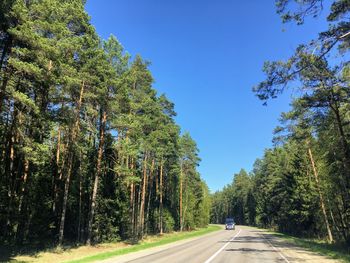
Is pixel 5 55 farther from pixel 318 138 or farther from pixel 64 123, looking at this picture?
pixel 318 138

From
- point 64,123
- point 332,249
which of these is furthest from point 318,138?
point 64,123

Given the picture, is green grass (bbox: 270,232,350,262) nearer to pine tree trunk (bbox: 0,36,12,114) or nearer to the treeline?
the treeline

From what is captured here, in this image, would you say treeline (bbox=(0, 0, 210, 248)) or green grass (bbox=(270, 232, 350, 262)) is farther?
green grass (bbox=(270, 232, 350, 262))

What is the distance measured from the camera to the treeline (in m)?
15.2

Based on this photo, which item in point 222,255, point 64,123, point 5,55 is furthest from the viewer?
point 64,123

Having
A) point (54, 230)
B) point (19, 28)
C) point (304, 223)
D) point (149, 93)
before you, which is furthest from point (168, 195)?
point (19, 28)

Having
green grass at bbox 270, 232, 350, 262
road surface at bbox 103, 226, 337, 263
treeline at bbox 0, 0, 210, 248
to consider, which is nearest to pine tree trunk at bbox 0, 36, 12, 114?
treeline at bbox 0, 0, 210, 248

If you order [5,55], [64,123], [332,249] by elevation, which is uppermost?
[5,55]

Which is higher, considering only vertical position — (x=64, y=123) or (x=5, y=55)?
(x=5, y=55)

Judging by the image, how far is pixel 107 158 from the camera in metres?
29.2

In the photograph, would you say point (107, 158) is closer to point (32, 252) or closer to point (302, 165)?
point (32, 252)

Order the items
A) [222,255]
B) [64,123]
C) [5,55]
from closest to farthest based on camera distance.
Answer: [5,55], [222,255], [64,123]

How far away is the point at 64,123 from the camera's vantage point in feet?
65.8

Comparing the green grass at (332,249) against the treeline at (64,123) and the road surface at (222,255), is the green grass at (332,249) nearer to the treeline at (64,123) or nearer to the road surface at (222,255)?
the road surface at (222,255)
